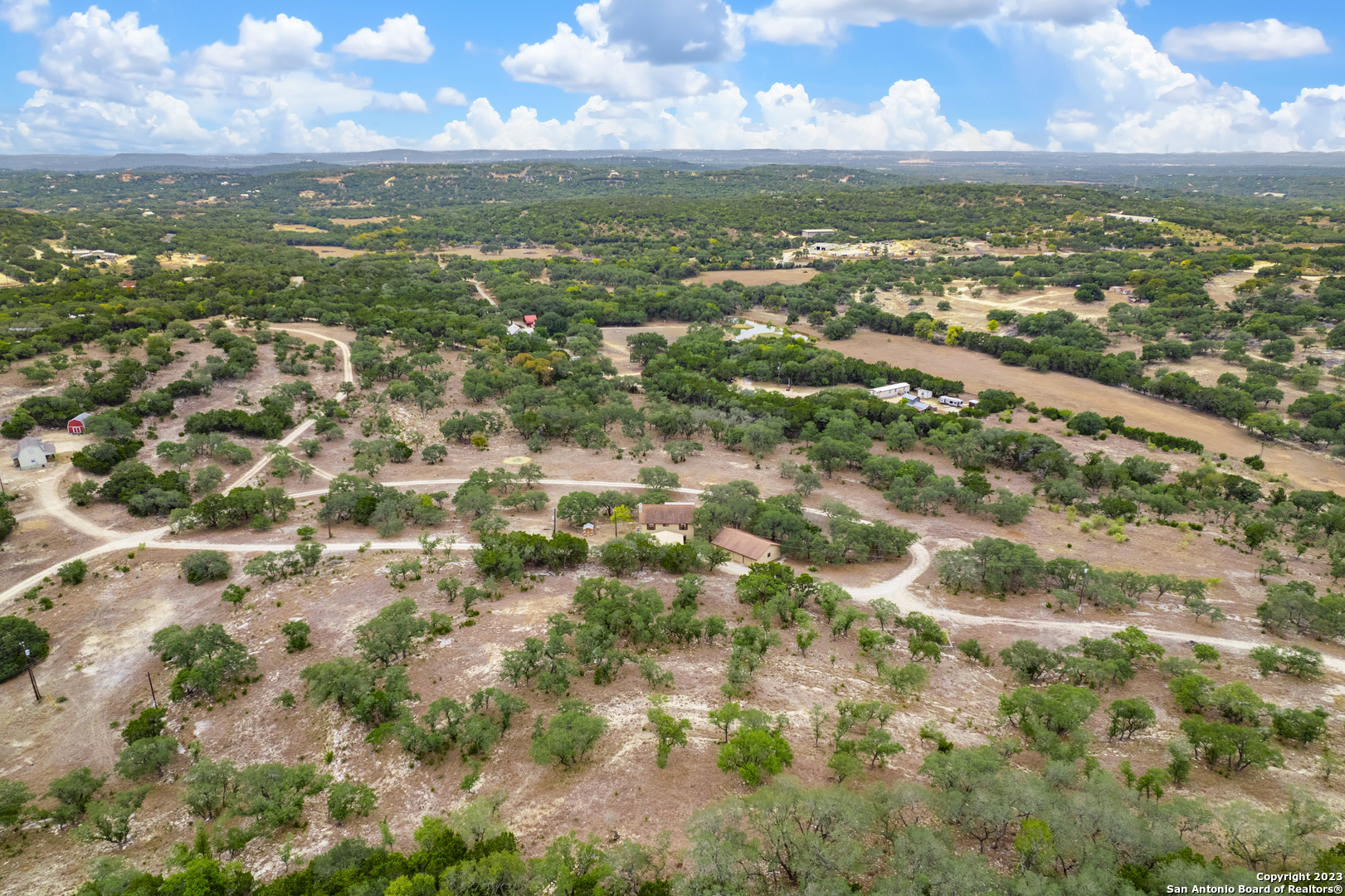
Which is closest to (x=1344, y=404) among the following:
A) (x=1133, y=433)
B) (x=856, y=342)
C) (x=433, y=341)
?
(x=1133, y=433)

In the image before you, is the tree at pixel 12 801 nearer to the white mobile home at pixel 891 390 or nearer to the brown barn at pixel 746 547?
the brown barn at pixel 746 547

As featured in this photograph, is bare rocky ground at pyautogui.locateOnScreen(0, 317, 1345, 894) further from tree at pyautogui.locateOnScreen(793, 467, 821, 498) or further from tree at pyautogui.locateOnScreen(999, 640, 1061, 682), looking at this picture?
tree at pyautogui.locateOnScreen(793, 467, 821, 498)

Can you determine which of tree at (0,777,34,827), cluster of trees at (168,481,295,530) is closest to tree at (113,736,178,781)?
tree at (0,777,34,827)

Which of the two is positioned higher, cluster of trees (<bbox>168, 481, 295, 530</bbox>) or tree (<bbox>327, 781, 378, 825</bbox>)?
cluster of trees (<bbox>168, 481, 295, 530</bbox>)

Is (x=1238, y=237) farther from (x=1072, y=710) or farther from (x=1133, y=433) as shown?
(x=1072, y=710)

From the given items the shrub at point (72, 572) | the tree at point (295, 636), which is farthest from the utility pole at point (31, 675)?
the tree at point (295, 636)

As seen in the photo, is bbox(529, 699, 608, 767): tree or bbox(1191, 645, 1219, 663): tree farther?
bbox(1191, 645, 1219, 663): tree
